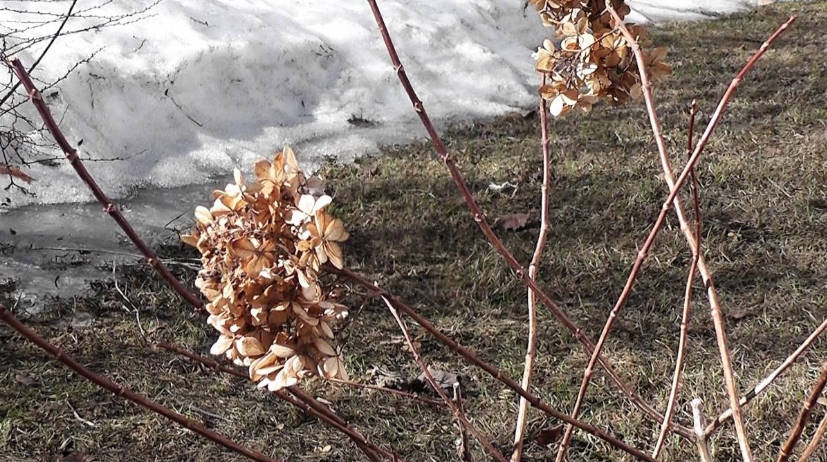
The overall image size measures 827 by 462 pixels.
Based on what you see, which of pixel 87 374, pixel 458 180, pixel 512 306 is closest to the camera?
pixel 87 374

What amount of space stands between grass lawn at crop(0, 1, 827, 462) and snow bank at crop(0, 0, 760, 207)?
1.79 ft

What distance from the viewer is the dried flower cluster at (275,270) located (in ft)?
2.72

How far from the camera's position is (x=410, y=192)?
375 cm

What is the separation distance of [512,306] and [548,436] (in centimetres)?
74

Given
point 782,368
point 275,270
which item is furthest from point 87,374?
point 782,368

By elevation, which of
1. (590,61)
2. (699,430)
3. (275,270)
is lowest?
(699,430)

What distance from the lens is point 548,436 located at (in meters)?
2.29

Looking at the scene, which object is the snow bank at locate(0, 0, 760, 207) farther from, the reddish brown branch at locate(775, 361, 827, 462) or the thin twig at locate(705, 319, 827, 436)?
the reddish brown branch at locate(775, 361, 827, 462)

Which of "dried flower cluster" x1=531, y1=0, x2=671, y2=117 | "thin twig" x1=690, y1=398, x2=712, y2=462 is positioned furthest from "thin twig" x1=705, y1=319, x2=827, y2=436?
"dried flower cluster" x1=531, y1=0, x2=671, y2=117

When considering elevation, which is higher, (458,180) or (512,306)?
(458,180)

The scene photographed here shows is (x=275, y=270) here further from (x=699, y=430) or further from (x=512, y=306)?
(x=512, y=306)

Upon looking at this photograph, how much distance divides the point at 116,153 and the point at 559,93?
316cm

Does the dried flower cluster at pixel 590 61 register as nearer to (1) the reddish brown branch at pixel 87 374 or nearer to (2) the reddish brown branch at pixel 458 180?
(2) the reddish brown branch at pixel 458 180

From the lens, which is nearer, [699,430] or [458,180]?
[699,430]
